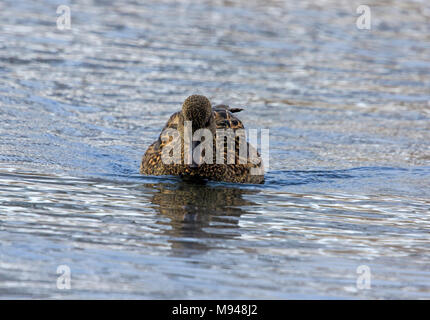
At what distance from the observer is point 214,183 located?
955 cm

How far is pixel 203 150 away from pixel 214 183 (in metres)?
0.39

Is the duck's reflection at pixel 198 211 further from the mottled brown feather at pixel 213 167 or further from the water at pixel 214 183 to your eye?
the mottled brown feather at pixel 213 167

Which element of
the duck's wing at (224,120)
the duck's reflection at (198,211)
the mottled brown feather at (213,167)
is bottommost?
the duck's reflection at (198,211)

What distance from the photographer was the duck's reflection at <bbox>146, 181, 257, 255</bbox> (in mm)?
7168

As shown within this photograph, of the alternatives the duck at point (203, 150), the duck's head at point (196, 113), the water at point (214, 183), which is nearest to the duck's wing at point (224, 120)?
the duck at point (203, 150)

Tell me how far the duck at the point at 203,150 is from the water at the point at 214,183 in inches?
7.9

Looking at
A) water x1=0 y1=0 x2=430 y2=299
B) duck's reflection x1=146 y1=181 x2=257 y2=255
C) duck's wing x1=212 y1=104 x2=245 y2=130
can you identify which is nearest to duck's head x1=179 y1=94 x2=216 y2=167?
duck's reflection x1=146 y1=181 x2=257 y2=255

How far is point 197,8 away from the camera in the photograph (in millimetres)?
19656

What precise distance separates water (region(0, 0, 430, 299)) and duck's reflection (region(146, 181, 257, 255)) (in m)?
0.03

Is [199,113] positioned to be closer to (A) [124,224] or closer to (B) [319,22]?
(A) [124,224]

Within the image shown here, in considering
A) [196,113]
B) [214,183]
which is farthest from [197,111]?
[214,183]

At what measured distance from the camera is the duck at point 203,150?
9.18 m

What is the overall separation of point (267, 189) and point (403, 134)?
3774mm

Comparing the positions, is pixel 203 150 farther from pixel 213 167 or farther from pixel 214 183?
pixel 214 183
